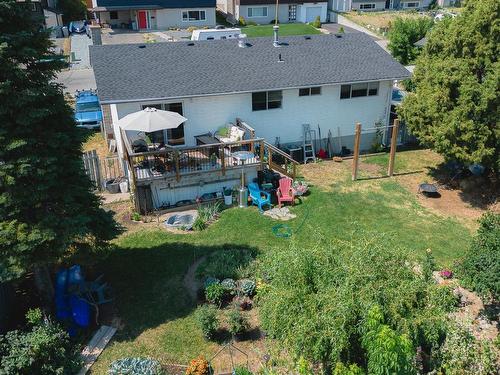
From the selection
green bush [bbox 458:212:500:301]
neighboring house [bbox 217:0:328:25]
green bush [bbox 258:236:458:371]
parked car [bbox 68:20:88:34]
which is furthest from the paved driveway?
green bush [bbox 458:212:500:301]

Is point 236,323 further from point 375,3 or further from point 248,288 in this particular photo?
point 375,3

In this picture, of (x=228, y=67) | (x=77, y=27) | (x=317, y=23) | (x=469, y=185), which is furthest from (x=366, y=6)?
(x=469, y=185)

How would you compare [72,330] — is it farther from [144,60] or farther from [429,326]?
[144,60]

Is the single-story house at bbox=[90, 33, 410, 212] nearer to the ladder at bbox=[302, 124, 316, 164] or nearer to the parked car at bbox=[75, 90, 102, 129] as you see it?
the ladder at bbox=[302, 124, 316, 164]

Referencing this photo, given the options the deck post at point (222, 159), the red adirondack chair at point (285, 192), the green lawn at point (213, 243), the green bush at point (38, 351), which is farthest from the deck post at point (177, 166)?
the green bush at point (38, 351)


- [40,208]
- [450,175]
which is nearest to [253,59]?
[450,175]

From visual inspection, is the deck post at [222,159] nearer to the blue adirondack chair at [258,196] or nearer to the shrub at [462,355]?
the blue adirondack chair at [258,196]
